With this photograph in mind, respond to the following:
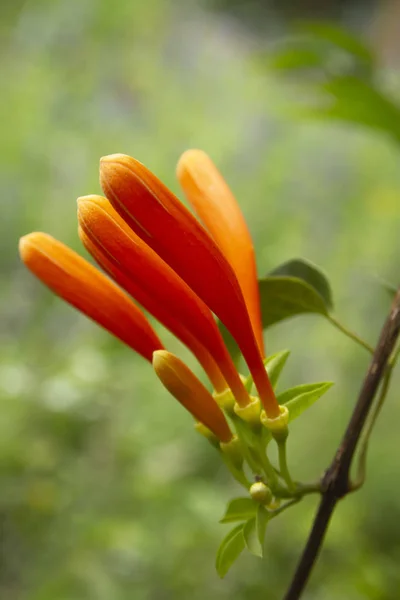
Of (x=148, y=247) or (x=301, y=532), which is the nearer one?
(x=148, y=247)

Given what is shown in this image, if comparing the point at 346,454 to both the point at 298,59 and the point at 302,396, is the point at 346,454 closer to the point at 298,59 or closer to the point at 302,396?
the point at 302,396

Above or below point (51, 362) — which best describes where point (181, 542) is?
below

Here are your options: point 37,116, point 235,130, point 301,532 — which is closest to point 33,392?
point 301,532

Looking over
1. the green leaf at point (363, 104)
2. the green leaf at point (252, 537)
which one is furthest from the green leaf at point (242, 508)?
the green leaf at point (363, 104)

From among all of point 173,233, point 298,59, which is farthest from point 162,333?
point 173,233

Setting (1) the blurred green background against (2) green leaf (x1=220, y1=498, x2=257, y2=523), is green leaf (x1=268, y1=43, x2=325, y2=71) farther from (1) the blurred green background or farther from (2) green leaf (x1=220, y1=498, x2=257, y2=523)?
(2) green leaf (x1=220, y1=498, x2=257, y2=523)

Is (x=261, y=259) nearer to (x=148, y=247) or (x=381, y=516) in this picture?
(x=381, y=516)
